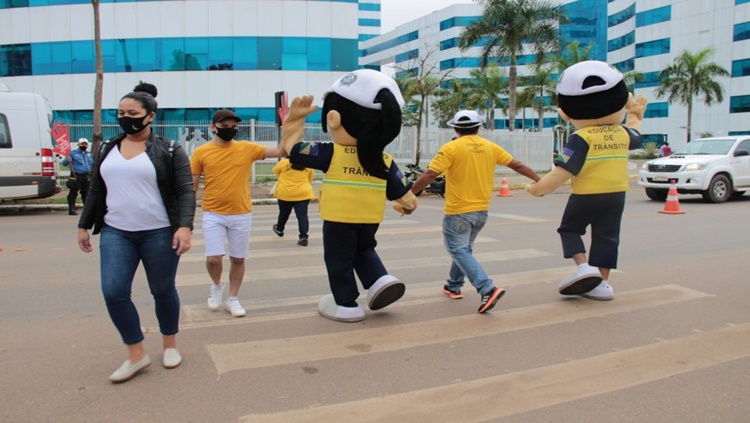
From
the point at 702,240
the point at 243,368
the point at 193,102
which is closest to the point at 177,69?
the point at 193,102

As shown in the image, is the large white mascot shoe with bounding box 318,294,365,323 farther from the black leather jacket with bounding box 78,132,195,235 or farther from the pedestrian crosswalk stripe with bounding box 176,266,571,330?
the black leather jacket with bounding box 78,132,195,235

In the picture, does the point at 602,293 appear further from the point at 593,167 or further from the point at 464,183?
the point at 464,183

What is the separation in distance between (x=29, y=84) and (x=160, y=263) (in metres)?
36.2

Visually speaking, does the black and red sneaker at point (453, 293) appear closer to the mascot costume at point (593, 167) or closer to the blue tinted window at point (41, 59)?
the mascot costume at point (593, 167)

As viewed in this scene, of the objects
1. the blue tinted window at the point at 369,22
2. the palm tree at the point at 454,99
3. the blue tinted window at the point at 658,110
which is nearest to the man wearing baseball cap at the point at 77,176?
the palm tree at the point at 454,99

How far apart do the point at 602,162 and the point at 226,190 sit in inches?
133

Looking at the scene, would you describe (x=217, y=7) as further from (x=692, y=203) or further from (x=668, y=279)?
(x=668, y=279)

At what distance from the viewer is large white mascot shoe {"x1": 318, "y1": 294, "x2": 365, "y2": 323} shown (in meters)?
5.04

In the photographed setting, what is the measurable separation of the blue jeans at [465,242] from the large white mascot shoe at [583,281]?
81 centimetres

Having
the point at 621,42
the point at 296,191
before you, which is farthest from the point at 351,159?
the point at 621,42

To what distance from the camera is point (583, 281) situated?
17.9 ft

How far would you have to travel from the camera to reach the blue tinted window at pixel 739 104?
52.1 metres

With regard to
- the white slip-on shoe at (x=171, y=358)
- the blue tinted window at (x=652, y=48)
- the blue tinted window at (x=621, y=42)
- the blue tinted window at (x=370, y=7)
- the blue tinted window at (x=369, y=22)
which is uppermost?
the blue tinted window at (x=370, y=7)

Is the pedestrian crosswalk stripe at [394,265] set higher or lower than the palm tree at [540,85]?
lower
